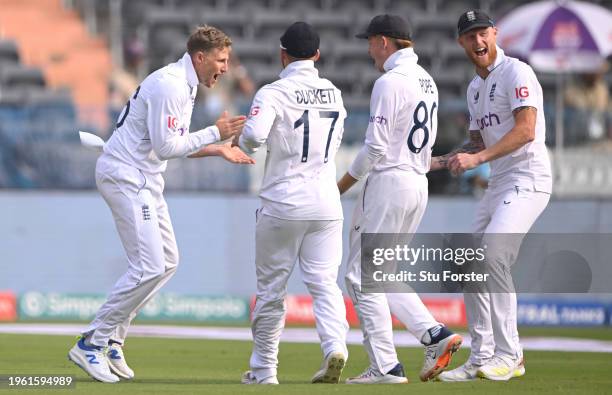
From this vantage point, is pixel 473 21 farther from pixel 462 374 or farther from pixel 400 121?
pixel 462 374

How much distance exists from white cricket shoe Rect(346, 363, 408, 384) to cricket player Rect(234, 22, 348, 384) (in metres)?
0.16

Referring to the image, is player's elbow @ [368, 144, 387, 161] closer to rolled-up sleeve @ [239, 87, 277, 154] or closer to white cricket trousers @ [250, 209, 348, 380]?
white cricket trousers @ [250, 209, 348, 380]

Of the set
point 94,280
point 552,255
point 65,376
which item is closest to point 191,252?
point 94,280

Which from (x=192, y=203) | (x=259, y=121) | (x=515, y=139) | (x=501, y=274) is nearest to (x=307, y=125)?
(x=259, y=121)

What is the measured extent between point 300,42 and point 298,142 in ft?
2.21


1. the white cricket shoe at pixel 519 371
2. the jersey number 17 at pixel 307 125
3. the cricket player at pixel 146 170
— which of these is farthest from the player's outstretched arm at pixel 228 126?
the white cricket shoe at pixel 519 371

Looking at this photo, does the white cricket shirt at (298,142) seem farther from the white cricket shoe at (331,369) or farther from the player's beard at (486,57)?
the player's beard at (486,57)

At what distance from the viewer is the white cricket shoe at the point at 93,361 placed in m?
8.57

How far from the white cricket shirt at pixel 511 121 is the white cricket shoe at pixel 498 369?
48.6 inches

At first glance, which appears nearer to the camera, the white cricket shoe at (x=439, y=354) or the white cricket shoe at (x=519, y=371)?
the white cricket shoe at (x=439, y=354)

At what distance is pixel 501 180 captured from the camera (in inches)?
354

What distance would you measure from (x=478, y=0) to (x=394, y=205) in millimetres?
15741

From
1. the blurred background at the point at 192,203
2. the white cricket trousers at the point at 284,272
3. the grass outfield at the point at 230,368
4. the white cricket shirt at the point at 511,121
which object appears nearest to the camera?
the grass outfield at the point at 230,368

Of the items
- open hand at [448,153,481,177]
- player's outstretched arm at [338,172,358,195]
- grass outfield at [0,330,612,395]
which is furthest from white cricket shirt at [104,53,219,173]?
open hand at [448,153,481,177]
